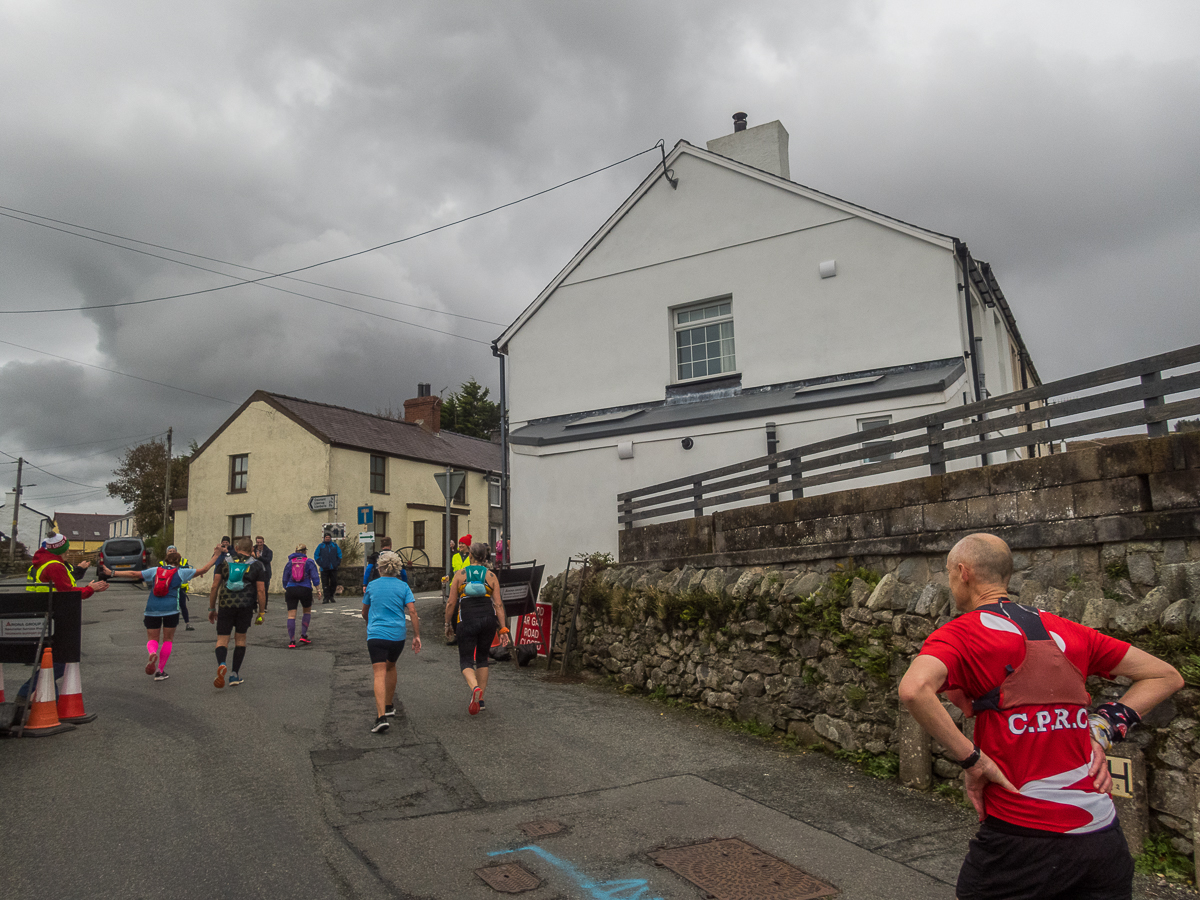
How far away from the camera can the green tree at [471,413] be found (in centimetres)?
5572

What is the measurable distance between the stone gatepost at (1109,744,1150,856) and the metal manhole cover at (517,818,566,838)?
3308 millimetres

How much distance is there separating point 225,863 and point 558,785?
2457 mm

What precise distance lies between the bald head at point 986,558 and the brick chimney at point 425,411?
38020 millimetres

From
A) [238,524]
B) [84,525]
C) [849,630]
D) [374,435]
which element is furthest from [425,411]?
[84,525]

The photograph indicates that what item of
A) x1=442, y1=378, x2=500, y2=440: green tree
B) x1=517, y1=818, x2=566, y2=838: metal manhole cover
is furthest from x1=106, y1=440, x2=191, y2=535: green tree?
x1=517, y1=818, x2=566, y2=838: metal manhole cover

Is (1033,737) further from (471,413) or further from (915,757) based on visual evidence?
(471,413)

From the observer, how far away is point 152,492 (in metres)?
52.5

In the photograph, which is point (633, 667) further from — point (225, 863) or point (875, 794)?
point (225, 863)

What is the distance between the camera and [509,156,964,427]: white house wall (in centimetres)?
1441

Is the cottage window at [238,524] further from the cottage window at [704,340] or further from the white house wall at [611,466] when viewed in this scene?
the cottage window at [704,340]

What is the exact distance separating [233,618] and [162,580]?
1290 millimetres

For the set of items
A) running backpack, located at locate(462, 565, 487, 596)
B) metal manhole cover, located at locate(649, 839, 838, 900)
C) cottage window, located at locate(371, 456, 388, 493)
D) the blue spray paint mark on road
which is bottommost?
metal manhole cover, located at locate(649, 839, 838, 900)

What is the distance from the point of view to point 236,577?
10.1 metres

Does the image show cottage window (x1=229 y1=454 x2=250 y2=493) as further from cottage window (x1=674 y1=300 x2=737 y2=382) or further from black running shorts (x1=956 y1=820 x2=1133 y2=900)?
black running shorts (x1=956 y1=820 x2=1133 y2=900)
